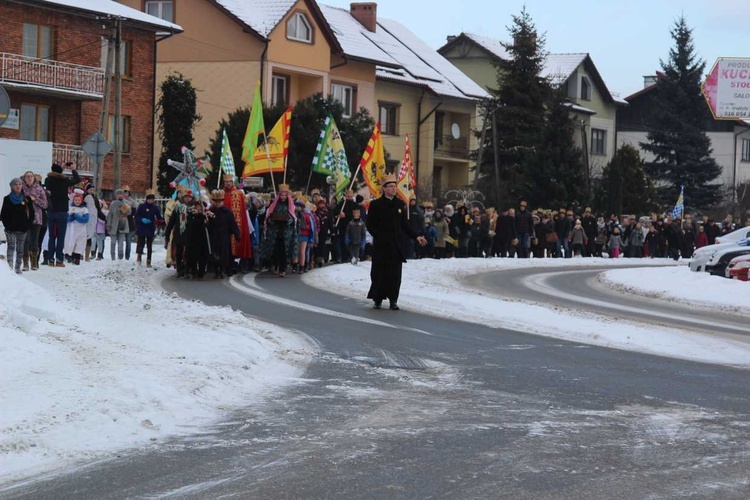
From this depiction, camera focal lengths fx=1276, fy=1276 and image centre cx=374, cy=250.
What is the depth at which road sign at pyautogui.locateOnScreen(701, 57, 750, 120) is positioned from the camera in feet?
104

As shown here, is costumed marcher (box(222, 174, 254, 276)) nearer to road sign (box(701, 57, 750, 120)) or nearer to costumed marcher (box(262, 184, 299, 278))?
costumed marcher (box(262, 184, 299, 278))

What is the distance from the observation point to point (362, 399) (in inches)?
362

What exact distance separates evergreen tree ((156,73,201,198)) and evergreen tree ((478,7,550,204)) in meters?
22.1

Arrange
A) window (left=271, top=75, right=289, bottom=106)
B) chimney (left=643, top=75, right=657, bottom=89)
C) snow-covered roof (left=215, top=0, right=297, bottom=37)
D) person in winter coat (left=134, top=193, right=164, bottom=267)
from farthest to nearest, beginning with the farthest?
chimney (left=643, top=75, right=657, bottom=89)
window (left=271, top=75, right=289, bottom=106)
snow-covered roof (left=215, top=0, right=297, bottom=37)
person in winter coat (left=134, top=193, right=164, bottom=267)

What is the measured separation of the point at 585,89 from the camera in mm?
80938

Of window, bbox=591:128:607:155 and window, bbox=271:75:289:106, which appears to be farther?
window, bbox=591:128:607:155

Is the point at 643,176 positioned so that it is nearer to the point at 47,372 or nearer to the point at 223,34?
the point at 223,34

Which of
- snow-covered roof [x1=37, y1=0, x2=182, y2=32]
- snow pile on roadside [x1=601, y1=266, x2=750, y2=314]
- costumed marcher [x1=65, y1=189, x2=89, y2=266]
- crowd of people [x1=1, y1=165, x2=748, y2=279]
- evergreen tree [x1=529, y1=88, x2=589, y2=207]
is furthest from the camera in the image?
evergreen tree [x1=529, y1=88, x2=589, y2=207]

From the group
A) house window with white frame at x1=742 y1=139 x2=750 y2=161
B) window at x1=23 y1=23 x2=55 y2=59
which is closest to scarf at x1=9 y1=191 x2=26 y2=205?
window at x1=23 y1=23 x2=55 y2=59

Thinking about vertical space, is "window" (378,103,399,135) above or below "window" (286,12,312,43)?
below

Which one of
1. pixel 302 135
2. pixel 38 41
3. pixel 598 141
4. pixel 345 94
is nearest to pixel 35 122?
pixel 38 41

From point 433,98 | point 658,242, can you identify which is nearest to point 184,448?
point 658,242

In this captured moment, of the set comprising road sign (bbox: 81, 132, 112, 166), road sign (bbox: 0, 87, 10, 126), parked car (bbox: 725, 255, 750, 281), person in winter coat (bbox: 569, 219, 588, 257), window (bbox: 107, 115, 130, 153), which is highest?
window (bbox: 107, 115, 130, 153)

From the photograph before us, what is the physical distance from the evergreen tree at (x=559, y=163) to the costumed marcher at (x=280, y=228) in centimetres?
3714
